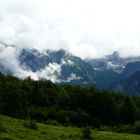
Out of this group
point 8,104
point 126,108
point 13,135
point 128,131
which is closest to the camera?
point 13,135

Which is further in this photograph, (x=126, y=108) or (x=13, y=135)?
(x=126, y=108)

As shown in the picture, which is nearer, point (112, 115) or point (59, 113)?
point (59, 113)

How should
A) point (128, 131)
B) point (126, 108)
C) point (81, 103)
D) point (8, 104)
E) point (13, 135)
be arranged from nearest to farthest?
point (13, 135) < point (128, 131) < point (8, 104) < point (126, 108) < point (81, 103)

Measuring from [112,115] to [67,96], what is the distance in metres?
14.6

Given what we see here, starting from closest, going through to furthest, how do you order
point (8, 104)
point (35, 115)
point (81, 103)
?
1. point (8, 104)
2. point (35, 115)
3. point (81, 103)

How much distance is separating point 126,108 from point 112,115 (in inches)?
175

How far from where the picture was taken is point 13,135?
53938 mm

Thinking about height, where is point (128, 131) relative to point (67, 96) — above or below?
below

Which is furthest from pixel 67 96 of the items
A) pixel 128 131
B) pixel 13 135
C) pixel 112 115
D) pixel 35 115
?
pixel 13 135

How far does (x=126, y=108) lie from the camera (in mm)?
131875

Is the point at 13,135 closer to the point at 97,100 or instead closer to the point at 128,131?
the point at 128,131

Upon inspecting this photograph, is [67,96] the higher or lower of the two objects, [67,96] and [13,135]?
the higher

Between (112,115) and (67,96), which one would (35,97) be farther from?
(112,115)

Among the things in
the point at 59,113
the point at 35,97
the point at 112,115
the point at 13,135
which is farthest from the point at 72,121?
the point at 13,135
